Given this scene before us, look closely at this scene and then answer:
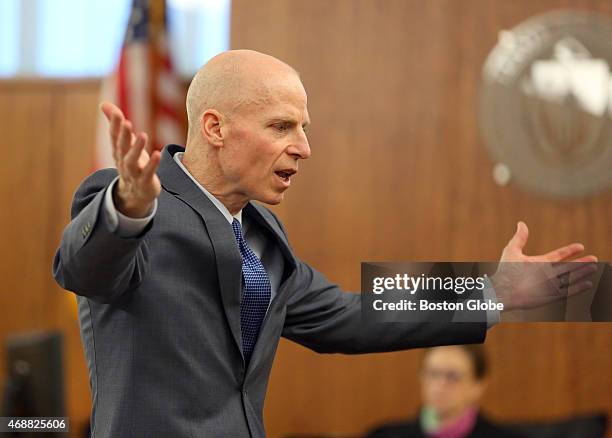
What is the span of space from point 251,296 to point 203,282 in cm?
9

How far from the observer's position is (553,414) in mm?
3477

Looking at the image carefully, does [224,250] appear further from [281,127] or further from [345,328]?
[345,328]

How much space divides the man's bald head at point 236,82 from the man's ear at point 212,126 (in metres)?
0.01

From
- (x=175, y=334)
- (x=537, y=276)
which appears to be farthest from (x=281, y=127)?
(x=537, y=276)

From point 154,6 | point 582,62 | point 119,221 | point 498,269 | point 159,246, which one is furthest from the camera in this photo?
point 154,6

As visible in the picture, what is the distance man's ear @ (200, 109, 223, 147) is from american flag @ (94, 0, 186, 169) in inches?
78.7

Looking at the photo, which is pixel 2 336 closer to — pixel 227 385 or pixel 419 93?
pixel 419 93

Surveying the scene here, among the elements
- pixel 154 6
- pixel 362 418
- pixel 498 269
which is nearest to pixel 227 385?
pixel 498 269

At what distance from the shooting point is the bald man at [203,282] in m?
1.32

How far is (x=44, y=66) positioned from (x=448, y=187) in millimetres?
2287

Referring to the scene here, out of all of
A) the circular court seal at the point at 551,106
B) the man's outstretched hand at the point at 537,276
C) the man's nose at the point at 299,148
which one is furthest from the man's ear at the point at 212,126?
the circular court seal at the point at 551,106

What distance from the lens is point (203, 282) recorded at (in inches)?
53.3

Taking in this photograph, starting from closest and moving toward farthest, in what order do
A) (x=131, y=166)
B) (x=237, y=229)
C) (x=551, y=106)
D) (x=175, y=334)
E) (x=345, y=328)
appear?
(x=131, y=166) → (x=175, y=334) → (x=237, y=229) → (x=345, y=328) → (x=551, y=106)

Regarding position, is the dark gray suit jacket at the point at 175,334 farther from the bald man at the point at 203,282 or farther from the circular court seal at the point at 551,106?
the circular court seal at the point at 551,106
